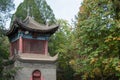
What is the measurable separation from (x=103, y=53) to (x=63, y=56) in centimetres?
1340

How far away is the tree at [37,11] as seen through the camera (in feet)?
95.7

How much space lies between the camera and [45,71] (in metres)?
19.7

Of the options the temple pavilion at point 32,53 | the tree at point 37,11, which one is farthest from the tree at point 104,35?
the tree at point 37,11

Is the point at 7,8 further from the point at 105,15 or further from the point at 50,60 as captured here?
the point at 105,15

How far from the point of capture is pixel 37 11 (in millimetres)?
29250

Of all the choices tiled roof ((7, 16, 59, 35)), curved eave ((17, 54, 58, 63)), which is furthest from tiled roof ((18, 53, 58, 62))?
tiled roof ((7, 16, 59, 35))

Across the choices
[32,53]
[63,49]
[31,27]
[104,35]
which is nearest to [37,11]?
[63,49]

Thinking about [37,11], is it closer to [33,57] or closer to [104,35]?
[33,57]

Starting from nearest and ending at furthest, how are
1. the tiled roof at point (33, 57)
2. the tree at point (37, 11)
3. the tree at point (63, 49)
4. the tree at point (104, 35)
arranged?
the tree at point (104, 35) < the tiled roof at point (33, 57) < the tree at point (63, 49) < the tree at point (37, 11)

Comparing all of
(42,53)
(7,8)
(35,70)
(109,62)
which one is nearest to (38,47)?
(42,53)

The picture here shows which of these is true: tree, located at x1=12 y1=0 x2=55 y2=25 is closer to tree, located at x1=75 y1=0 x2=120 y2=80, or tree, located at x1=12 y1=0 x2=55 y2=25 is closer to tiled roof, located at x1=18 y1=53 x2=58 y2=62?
tiled roof, located at x1=18 y1=53 x2=58 y2=62

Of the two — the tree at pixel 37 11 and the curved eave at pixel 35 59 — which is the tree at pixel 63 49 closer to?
the tree at pixel 37 11

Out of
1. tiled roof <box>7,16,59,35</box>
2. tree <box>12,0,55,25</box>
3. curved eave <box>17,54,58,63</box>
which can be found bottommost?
curved eave <box>17,54,58,63</box>

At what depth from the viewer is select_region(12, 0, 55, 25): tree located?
2916cm
